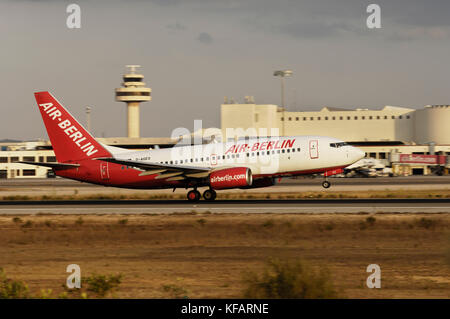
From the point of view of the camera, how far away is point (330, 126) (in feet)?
512

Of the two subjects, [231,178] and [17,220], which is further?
[231,178]

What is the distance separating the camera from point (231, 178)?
39.8 metres

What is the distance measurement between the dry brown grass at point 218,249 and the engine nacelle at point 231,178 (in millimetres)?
5896

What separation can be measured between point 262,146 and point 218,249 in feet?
61.8

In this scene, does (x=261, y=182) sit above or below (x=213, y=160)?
below

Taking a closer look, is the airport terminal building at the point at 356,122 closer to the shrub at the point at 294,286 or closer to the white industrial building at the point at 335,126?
the white industrial building at the point at 335,126

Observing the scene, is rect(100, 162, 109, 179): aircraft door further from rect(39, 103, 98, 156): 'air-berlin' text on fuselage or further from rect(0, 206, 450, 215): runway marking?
rect(0, 206, 450, 215): runway marking

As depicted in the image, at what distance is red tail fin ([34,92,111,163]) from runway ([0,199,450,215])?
13.1 ft

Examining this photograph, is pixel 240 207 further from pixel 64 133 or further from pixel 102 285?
pixel 102 285

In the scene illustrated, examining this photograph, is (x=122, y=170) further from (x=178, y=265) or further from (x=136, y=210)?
(x=178, y=265)

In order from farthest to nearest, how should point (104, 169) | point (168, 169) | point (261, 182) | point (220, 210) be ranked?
point (104, 169) < point (261, 182) < point (168, 169) < point (220, 210)

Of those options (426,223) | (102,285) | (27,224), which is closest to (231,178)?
(27,224)
